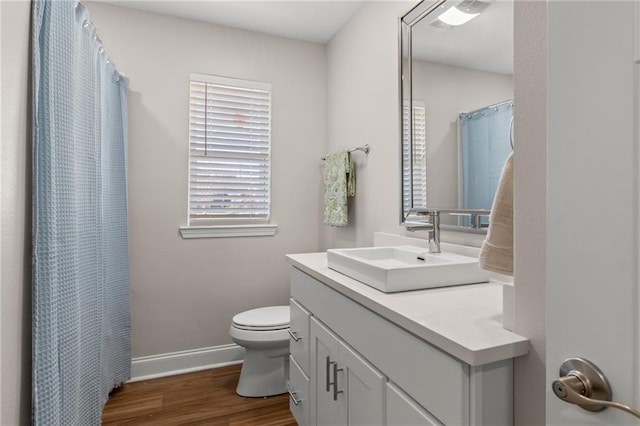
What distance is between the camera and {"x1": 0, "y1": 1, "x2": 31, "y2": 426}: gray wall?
103 centimetres

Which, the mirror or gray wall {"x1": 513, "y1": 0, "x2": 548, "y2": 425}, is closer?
gray wall {"x1": 513, "y1": 0, "x2": 548, "y2": 425}

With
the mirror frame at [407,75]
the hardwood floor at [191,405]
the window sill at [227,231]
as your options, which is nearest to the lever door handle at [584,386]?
the mirror frame at [407,75]

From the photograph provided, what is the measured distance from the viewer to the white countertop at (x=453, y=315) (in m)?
0.76

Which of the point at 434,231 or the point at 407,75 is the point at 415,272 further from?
the point at 407,75

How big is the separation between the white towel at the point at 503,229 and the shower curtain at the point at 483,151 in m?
0.46

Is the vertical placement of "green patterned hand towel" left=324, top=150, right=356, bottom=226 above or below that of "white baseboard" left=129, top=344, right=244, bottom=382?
above

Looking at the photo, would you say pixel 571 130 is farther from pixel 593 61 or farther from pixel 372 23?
pixel 372 23

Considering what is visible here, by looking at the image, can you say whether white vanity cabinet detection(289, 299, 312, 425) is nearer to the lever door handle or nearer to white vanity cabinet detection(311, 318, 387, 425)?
white vanity cabinet detection(311, 318, 387, 425)

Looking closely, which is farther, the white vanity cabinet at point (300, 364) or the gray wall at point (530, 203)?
the white vanity cabinet at point (300, 364)

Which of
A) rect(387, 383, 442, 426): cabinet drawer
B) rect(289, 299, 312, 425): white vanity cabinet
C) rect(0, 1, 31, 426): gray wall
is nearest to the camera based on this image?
rect(387, 383, 442, 426): cabinet drawer

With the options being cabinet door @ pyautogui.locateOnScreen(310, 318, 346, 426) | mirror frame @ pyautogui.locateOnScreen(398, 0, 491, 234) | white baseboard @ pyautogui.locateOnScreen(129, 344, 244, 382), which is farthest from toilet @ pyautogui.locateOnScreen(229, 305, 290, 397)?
mirror frame @ pyautogui.locateOnScreen(398, 0, 491, 234)

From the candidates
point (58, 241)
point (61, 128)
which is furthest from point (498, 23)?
point (58, 241)

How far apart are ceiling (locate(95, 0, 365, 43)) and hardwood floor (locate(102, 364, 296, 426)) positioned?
8.17 feet

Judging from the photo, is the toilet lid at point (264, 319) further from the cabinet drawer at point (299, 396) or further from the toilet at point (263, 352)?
the cabinet drawer at point (299, 396)
